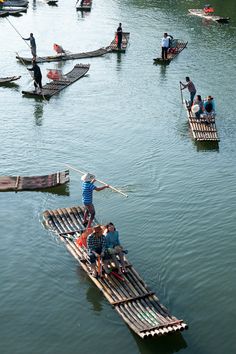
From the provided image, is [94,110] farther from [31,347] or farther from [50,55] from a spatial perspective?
[31,347]

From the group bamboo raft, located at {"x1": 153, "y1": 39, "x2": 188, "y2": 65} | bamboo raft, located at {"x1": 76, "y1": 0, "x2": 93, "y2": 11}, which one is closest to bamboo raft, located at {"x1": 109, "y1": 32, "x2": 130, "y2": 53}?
bamboo raft, located at {"x1": 153, "y1": 39, "x2": 188, "y2": 65}

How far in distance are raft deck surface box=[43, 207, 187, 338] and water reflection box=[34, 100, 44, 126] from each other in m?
13.1

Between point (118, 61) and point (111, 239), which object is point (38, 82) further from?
point (111, 239)

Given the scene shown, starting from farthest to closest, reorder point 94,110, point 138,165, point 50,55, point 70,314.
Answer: point 50,55 < point 94,110 < point 138,165 < point 70,314

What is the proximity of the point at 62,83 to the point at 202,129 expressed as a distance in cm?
1157

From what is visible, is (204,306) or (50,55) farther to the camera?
(50,55)

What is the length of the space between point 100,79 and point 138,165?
14.8 metres

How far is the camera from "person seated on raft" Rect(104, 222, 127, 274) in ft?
56.3

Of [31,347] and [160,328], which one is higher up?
[160,328]

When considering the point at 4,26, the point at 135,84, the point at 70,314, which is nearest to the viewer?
the point at 70,314

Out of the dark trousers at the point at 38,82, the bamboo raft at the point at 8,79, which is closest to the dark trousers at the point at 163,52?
the bamboo raft at the point at 8,79

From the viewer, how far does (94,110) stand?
3309 centimetres

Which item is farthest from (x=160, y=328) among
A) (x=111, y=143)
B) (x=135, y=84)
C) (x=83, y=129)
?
(x=135, y=84)

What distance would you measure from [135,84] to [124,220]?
18519 mm
